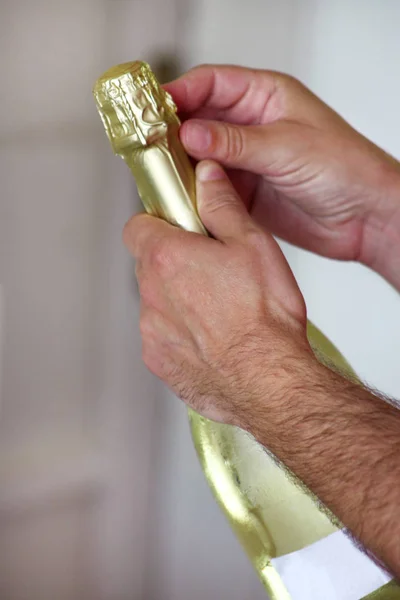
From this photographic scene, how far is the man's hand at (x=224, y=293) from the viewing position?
1.41 feet

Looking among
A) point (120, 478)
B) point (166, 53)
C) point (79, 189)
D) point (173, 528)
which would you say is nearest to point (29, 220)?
point (79, 189)

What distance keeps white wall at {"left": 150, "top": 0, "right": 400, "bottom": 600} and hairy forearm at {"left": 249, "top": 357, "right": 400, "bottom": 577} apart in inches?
13.6

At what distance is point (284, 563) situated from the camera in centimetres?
52

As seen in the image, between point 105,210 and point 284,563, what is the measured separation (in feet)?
1.06

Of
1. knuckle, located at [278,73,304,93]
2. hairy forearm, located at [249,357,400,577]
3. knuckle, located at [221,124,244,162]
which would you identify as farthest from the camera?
knuckle, located at [278,73,304,93]

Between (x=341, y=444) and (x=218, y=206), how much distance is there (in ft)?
0.54

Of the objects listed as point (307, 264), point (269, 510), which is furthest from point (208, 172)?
point (307, 264)

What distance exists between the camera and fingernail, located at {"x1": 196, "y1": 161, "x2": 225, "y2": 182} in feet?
1.46

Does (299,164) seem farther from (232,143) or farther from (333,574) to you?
(333,574)

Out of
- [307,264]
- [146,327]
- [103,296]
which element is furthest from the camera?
[307,264]

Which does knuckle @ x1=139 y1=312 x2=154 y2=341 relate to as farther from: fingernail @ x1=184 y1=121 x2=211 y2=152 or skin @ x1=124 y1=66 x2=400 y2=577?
fingernail @ x1=184 y1=121 x2=211 y2=152

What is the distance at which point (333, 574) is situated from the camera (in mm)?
509

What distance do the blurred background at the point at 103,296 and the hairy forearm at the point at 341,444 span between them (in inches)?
10.0

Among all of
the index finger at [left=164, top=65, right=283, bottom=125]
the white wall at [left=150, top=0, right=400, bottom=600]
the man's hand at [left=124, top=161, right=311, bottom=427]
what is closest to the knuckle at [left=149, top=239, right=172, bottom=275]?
the man's hand at [left=124, top=161, right=311, bottom=427]
